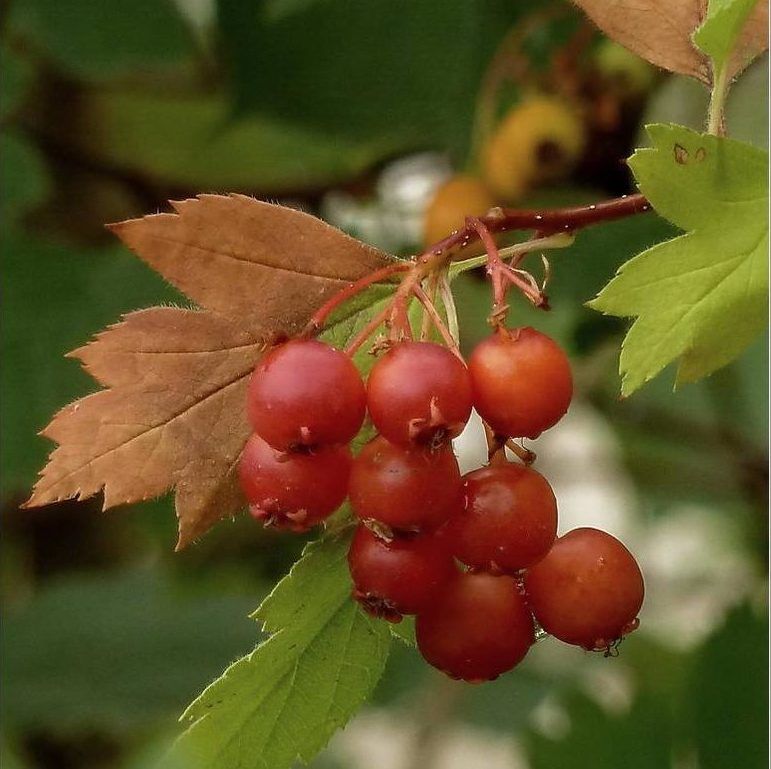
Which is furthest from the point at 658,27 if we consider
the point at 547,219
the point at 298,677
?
the point at 298,677

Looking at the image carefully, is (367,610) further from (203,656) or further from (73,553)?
(73,553)

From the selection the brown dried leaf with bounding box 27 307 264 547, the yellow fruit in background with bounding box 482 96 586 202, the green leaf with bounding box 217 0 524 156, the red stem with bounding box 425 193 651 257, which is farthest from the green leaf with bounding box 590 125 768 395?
the green leaf with bounding box 217 0 524 156

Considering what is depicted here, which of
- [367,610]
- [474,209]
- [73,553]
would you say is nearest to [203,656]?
[73,553]

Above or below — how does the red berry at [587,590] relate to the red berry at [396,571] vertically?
below

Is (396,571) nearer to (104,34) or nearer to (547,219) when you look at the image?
(547,219)

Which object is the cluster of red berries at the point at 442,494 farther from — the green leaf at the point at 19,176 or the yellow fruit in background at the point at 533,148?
the green leaf at the point at 19,176

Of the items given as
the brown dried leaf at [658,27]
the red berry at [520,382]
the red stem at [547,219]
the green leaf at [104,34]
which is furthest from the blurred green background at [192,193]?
the red berry at [520,382]
